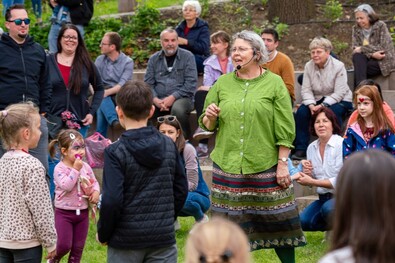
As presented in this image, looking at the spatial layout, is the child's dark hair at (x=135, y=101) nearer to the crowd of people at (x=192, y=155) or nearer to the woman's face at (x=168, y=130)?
the crowd of people at (x=192, y=155)

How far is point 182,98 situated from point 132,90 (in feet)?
19.6

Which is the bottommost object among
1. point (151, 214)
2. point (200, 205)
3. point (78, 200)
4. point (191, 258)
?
point (200, 205)

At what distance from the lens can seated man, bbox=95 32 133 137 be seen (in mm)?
12102

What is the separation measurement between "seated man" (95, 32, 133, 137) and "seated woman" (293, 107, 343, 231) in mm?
3857

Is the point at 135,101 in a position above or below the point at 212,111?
above

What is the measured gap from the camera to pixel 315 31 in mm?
14852

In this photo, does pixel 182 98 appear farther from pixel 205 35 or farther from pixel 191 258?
pixel 191 258

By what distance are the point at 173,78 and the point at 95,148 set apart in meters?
1.56

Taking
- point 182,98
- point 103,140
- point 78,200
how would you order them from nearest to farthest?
point 78,200 → point 103,140 → point 182,98

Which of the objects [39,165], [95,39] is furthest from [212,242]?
[95,39]

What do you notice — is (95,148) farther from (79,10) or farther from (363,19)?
(363,19)

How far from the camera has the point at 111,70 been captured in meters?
12.2

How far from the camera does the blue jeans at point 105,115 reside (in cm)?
1203

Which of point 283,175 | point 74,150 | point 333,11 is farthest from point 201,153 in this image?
point 333,11
